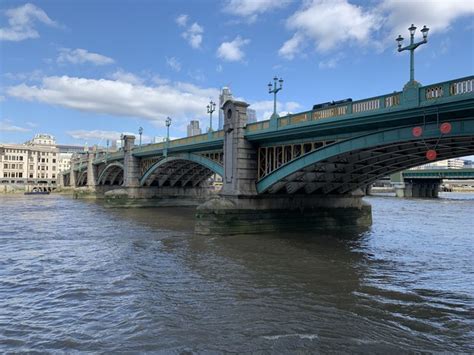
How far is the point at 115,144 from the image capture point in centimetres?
10175

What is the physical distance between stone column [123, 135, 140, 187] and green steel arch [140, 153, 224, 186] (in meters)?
1.45

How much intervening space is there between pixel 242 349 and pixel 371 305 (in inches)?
189

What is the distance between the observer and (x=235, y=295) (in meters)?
12.0

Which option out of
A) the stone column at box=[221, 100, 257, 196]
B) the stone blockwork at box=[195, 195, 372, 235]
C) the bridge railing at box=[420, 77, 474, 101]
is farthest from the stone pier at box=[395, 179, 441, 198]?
the bridge railing at box=[420, 77, 474, 101]

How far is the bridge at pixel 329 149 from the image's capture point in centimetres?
1551

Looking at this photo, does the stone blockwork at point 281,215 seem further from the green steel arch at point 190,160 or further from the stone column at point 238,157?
the green steel arch at point 190,160

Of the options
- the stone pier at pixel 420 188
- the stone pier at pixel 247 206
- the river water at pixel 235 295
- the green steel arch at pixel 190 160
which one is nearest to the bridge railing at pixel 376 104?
the stone pier at pixel 247 206

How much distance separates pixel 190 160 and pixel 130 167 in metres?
17.9

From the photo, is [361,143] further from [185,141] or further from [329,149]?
[185,141]

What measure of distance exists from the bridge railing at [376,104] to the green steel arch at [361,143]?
118cm

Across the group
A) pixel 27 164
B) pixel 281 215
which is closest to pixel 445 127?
pixel 281 215

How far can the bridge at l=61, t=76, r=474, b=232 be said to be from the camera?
15.5 m

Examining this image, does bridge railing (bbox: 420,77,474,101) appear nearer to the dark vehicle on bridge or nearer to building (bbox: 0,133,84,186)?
the dark vehicle on bridge

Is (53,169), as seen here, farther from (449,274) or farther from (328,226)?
(449,274)
